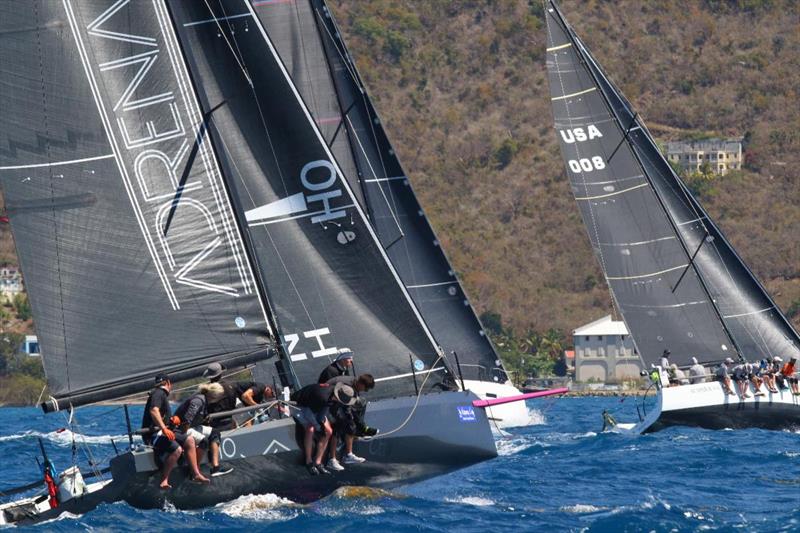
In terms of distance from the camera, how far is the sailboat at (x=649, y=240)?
31.5 metres

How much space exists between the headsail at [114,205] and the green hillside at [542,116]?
77.1 m

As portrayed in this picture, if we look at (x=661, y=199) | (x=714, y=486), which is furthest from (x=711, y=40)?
(x=714, y=486)

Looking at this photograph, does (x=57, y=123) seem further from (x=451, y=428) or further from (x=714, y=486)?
(x=714, y=486)

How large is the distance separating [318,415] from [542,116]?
110594mm

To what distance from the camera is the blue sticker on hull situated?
658 inches

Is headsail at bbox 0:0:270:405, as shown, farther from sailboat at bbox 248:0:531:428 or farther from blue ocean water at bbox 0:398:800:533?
sailboat at bbox 248:0:531:428

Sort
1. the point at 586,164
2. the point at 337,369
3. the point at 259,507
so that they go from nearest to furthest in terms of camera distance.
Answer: the point at 259,507 < the point at 337,369 < the point at 586,164

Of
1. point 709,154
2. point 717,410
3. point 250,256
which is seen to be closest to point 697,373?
point 717,410

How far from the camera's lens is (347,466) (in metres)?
16.1

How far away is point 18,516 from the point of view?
1638 centimetres

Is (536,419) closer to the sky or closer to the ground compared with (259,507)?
closer to the ground

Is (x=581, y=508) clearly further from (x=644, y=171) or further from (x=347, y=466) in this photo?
(x=644, y=171)

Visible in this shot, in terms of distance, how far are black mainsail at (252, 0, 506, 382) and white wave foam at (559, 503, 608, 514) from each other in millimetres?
13039

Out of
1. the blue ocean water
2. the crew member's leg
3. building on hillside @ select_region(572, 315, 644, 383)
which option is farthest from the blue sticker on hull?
building on hillside @ select_region(572, 315, 644, 383)
